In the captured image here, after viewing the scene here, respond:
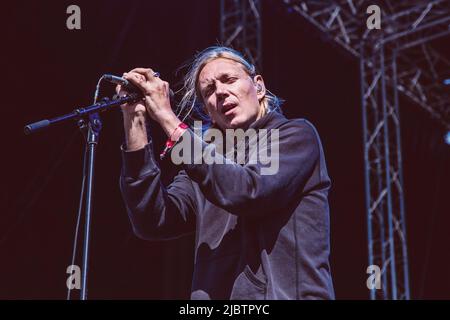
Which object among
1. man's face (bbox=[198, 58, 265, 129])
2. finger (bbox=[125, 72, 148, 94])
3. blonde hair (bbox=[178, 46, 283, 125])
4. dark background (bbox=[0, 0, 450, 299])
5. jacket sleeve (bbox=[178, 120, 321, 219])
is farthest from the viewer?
dark background (bbox=[0, 0, 450, 299])

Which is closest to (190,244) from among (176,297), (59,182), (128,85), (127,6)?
(176,297)

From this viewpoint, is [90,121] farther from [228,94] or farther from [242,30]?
[242,30]

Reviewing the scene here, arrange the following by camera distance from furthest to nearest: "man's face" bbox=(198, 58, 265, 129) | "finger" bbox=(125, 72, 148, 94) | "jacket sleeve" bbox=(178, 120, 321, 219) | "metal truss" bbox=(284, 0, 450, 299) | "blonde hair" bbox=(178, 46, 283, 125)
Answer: "metal truss" bbox=(284, 0, 450, 299) → "blonde hair" bbox=(178, 46, 283, 125) → "man's face" bbox=(198, 58, 265, 129) → "finger" bbox=(125, 72, 148, 94) → "jacket sleeve" bbox=(178, 120, 321, 219)

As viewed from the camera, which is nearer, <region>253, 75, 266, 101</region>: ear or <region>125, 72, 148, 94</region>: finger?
<region>125, 72, 148, 94</region>: finger

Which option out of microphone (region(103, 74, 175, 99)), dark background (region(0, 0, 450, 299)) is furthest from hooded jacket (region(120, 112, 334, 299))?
dark background (region(0, 0, 450, 299))

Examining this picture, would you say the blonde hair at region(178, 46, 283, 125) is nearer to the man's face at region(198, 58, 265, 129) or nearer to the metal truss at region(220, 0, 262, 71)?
the man's face at region(198, 58, 265, 129)

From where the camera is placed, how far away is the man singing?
5.02 feet

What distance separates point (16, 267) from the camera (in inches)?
174

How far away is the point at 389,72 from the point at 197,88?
6.48 meters

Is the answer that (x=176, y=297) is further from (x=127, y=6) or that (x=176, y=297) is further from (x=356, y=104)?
(x=356, y=104)

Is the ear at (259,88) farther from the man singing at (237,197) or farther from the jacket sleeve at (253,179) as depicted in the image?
the jacket sleeve at (253,179)

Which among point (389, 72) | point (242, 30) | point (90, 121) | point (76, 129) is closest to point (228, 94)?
point (90, 121)

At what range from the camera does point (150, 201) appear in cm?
174

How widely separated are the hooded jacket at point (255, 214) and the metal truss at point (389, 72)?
4777 mm
